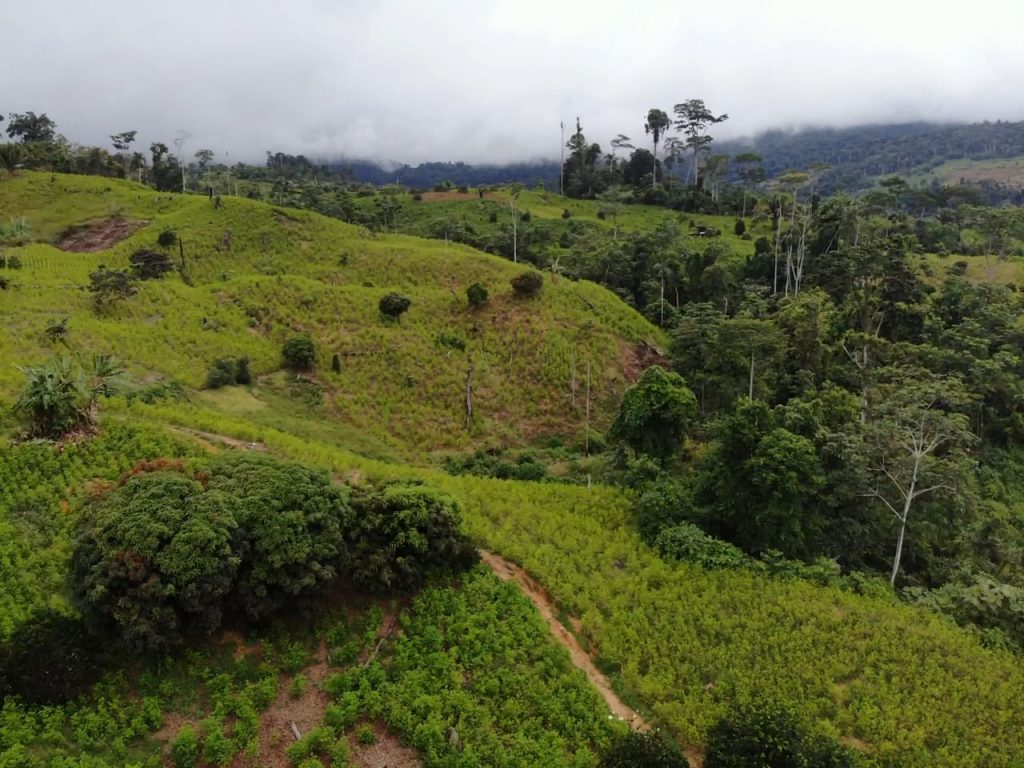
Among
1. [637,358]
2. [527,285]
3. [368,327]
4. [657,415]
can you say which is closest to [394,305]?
[368,327]

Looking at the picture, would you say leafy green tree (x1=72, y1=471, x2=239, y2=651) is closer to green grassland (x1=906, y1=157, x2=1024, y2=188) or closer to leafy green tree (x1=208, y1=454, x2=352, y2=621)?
leafy green tree (x1=208, y1=454, x2=352, y2=621)

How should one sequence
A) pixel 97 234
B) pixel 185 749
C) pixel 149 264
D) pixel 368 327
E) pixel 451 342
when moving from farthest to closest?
1. pixel 97 234
2. pixel 149 264
3. pixel 368 327
4. pixel 451 342
5. pixel 185 749

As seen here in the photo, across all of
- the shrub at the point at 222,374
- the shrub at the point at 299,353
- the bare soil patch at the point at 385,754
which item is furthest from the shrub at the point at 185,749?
the shrub at the point at 299,353

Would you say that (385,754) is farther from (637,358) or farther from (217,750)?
(637,358)

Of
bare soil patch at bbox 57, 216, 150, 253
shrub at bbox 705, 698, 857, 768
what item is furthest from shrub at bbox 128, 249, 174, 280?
shrub at bbox 705, 698, 857, 768

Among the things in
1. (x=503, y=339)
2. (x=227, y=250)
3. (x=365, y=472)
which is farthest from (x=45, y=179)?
(x=365, y=472)

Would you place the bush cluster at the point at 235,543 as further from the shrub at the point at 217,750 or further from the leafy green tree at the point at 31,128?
the leafy green tree at the point at 31,128
